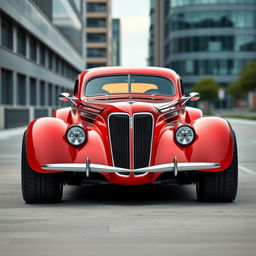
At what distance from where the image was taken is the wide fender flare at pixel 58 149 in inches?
311

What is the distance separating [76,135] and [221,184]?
1.89m

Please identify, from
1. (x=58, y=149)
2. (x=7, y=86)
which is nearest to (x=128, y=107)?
(x=58, y=149)

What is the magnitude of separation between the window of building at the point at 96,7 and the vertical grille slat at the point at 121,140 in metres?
130

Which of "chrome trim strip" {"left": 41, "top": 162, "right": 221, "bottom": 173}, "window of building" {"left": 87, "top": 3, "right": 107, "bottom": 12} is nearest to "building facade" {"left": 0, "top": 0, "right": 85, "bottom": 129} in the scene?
"chrome trim strip" {"left": 41, "top": 162, "right": 221, "bottom": 173}

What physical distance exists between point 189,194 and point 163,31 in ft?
415

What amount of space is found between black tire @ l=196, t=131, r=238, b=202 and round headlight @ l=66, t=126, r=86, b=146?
1.57 meters

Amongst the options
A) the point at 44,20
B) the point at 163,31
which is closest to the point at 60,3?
the point at 44,20

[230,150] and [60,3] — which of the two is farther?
[60,3]

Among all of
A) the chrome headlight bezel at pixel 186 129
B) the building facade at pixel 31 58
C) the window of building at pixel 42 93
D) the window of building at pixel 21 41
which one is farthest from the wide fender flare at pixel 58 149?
the window of building at pixel 42 93

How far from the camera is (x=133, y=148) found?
7895 mm

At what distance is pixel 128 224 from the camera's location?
663cm

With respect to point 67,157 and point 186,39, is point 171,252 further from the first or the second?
point 186,39

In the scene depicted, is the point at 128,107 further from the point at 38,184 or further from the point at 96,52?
the point at 96,52

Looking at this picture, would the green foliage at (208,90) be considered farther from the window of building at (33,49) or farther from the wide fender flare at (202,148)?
the wide fender flare at (202,148)
